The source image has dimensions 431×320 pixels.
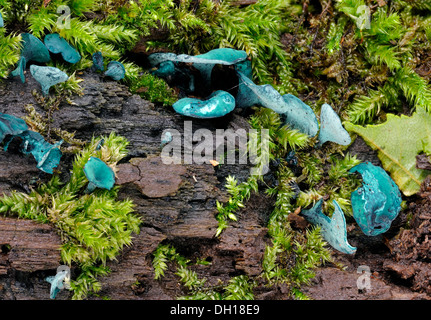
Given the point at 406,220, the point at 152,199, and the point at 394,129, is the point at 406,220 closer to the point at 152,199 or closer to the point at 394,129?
the point at 394,129

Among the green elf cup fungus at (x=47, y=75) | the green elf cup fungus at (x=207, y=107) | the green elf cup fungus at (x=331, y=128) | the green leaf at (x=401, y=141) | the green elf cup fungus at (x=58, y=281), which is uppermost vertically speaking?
the green elf cup fungus at (x=47, y=75)

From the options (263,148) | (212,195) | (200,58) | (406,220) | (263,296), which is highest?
(200,58)

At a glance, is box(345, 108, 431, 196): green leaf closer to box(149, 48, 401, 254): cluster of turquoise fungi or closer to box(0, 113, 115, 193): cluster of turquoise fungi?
box(149, 48, 401, 254): cluster of turquoise fungi

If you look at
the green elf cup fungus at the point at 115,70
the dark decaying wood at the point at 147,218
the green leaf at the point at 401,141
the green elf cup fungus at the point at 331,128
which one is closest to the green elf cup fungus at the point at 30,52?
the dark decaying wood at the point at 147,218

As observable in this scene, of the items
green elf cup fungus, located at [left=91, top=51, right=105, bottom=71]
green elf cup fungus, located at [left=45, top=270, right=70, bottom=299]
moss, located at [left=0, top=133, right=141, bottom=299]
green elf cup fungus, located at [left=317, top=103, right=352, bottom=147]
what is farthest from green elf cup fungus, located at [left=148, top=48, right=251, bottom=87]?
green elf cup fungus, located at [left=45, top=270, right=70, bottom=299]

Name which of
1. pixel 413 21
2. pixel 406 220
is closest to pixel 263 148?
pixel 406 220

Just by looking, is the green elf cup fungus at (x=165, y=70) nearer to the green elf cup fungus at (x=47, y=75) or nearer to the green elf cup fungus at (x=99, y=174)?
the green elf cup fungus at (x=47, y=75)

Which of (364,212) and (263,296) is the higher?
(364,212)
